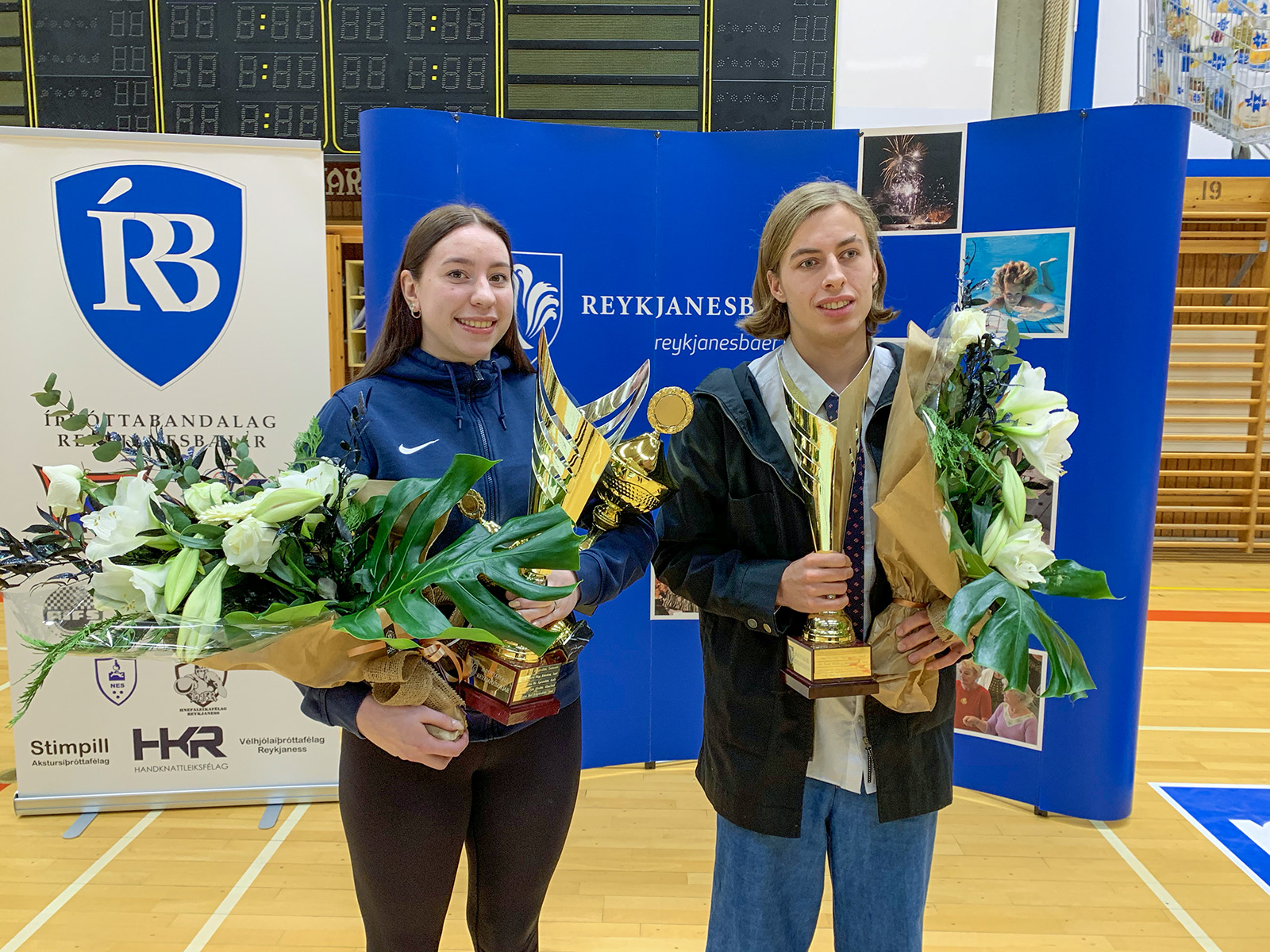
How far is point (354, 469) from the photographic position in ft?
4.10

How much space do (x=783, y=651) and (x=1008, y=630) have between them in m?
0.37

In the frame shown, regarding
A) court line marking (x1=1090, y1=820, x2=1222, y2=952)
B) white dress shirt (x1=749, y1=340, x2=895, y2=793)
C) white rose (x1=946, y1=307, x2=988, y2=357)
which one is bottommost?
court line marking (x1=1090, y1=820, x2=1222, y2=952)

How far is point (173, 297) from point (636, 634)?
6.20 feet

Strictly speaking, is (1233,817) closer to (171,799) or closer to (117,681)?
(171,799)

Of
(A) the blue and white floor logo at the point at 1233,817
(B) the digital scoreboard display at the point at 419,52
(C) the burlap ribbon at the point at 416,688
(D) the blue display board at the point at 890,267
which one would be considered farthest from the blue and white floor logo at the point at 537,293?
(A) the blue and white floor logo at the point at 1233,817

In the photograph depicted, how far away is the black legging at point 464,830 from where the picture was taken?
4.25ft

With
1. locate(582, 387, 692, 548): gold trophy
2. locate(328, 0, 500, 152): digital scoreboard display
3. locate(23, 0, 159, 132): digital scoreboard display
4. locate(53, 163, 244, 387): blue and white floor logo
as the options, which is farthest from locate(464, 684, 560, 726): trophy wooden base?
locate(23, 0, 159, 132): digital scoreboard display

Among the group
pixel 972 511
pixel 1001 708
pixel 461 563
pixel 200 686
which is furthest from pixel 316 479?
pixel 1001 708

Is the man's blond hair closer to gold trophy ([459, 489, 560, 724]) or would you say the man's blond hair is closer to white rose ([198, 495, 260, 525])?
gold trophy ([459, 489, 560, 724])

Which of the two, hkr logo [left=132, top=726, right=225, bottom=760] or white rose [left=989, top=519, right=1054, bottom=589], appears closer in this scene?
white rose [left=989, top=519, right=1054, bottom=589]

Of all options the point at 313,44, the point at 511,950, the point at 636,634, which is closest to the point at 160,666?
the point at 636,634

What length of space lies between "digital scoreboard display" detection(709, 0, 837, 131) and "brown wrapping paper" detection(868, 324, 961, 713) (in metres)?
3.92

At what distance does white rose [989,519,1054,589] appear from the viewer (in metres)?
1.10

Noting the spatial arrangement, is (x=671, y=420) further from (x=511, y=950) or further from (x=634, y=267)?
(x=634, y=267)
